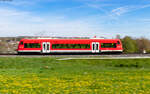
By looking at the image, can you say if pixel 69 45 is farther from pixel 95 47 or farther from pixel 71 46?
pixel 95 47

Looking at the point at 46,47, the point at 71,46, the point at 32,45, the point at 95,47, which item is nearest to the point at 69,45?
the point at 71,46

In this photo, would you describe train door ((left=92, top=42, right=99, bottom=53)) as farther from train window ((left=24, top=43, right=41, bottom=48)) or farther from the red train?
train window ((left=24, top=43, right=41, bottom=48))

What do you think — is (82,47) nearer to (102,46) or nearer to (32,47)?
(102,46)

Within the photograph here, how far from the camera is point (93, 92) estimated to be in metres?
5.79

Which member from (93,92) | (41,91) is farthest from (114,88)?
(41,91)

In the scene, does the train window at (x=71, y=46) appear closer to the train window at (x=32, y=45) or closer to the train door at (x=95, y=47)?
the train door at (x=95, y=47)

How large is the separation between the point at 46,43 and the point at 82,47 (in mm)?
6311

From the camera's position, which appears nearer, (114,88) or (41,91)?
(41,91)

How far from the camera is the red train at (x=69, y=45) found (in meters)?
31.3

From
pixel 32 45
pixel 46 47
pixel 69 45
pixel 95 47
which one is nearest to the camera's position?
pixel 32 45

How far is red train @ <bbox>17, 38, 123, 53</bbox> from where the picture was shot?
103 ft

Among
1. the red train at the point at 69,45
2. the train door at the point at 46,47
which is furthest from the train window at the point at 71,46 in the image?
the train door at the point at 46,47

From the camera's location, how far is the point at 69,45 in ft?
106

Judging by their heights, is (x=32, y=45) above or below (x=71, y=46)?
above
